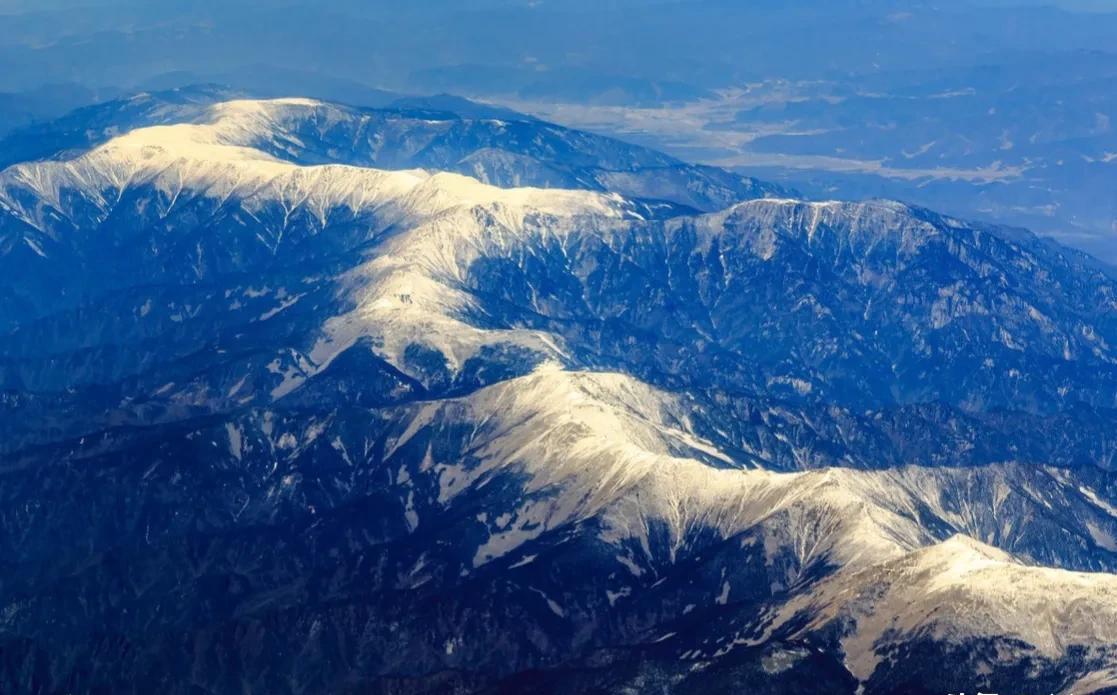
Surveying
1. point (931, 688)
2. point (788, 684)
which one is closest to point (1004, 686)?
point (931, 688)

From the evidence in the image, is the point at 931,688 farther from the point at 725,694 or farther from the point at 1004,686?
the point at 725,694

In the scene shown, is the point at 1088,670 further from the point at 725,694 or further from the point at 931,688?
the point at 725,694

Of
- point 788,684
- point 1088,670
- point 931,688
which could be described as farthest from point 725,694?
point 1088,670

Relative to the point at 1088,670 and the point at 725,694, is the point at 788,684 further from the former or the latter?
the point at 1088,670

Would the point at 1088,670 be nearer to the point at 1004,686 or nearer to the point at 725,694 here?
the point at 1004,686

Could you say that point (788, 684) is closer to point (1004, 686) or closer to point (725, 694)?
point (725, 694)

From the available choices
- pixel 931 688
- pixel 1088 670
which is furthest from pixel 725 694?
pixel 1088 670
